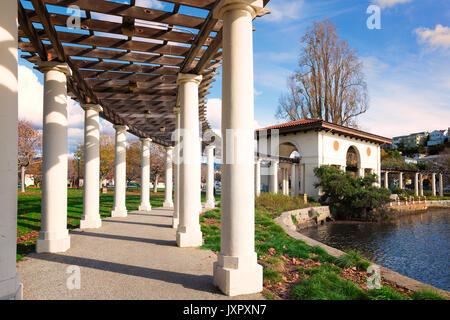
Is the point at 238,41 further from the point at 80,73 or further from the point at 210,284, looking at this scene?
the point at 80,73

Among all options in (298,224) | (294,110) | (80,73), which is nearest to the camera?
(80,73)

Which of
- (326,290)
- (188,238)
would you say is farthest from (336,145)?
(326,290)

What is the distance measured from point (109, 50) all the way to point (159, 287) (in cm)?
587

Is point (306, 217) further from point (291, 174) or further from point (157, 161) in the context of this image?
point (157, 161)

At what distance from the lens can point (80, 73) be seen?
8.13 metres

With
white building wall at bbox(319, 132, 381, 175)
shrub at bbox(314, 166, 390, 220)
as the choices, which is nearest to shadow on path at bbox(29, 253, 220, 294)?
shrub at bbox(314, 166, 390, 220)

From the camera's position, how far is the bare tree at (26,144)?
28580 mm

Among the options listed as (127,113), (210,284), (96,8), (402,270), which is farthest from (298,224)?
(96,8)

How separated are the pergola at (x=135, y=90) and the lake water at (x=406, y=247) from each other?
6088mm

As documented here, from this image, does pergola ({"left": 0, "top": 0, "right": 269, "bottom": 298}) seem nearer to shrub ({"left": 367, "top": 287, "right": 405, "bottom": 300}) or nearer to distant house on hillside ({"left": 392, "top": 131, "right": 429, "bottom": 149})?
shrub ({"left": 367, "top": 287, "right": 405, "bottom": 300})

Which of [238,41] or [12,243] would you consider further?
[238,41]

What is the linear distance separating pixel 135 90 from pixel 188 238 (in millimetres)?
5192

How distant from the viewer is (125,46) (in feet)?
22.2

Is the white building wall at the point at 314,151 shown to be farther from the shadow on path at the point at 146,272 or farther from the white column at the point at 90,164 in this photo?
the shadow on path at the point at 146,272
